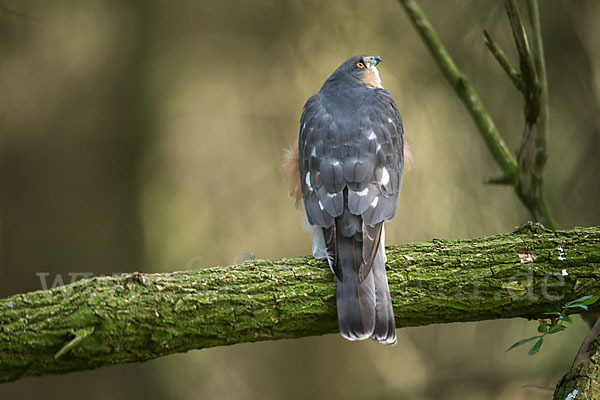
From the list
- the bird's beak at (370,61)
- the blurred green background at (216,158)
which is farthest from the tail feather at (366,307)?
the blurred green background at (216,158)

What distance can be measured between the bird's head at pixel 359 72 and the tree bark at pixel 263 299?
145 cm

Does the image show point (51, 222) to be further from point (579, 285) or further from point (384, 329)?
point (579, 285)

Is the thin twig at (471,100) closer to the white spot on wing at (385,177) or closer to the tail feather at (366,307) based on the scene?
the white spot on wing at (385,177)

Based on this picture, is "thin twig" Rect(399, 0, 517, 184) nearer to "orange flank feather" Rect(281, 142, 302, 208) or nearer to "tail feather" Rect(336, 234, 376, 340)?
"orange flank feather" Rect(281, 142, 302, 208)

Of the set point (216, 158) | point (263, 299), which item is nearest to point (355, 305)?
point (263, 299)

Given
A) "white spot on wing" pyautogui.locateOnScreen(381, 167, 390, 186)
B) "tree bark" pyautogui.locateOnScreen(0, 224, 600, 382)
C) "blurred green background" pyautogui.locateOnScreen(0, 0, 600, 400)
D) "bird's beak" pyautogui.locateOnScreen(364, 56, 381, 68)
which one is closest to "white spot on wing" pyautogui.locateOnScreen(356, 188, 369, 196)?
"white spot on wing" pyautogui.locateOnScreen(381, 167, 390, 186)

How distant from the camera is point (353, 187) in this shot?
2.83 metres

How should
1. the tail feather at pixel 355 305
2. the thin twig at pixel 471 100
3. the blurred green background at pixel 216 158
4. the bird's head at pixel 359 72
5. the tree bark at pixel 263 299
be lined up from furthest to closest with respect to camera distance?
1. the blurred green background at pixel 216 158
2. the bird's head at pixel 359 72
3. the thin twig at pixel 471 100
4. the tail feather at pixel 355 305
5. the tree bark at pixel 263 299

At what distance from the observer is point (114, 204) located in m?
5.41

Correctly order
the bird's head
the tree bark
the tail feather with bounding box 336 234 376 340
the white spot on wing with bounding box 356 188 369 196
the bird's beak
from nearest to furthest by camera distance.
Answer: the tree bark
the tail feather with bounding box 336 234 376 340
the white spot on wing with bounding box 356 188 369 196
the bird's head
the bird's beak

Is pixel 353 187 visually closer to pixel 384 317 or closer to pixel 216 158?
pixel 384 317

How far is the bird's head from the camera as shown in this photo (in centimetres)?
378

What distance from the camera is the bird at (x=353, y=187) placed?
2.39 metres

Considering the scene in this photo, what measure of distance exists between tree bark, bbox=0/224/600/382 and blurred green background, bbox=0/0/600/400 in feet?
8.34
